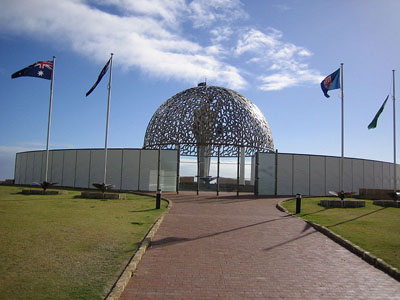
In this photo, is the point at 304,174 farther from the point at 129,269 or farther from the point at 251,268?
the point at 129,269

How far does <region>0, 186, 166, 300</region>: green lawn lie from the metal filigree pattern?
15815 millimetres

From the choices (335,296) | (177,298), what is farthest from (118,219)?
(335,296)

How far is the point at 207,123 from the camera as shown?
91.6 feet

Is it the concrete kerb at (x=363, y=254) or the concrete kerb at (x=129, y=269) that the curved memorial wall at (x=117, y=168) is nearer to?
the concrete kerb at (x=363, y=254)

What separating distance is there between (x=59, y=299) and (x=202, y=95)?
25.3m

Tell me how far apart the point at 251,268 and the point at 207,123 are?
21593mm

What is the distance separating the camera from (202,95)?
29.2 meters

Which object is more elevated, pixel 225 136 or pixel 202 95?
pixel 202 95

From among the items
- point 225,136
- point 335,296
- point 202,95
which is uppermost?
point 202,95

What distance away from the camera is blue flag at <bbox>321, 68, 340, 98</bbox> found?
19.8 meters

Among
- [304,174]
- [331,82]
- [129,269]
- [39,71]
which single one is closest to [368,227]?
[129,269]

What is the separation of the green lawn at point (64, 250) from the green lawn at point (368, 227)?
504cm

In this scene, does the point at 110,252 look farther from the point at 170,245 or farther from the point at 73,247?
the point at 170,245

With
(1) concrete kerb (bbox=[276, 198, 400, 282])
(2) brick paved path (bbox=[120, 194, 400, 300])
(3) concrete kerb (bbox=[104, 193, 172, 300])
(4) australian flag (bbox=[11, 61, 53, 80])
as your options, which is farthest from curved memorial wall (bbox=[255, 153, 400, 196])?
(3) concrete kerb (bbox=[104, 193, 172, 300])
